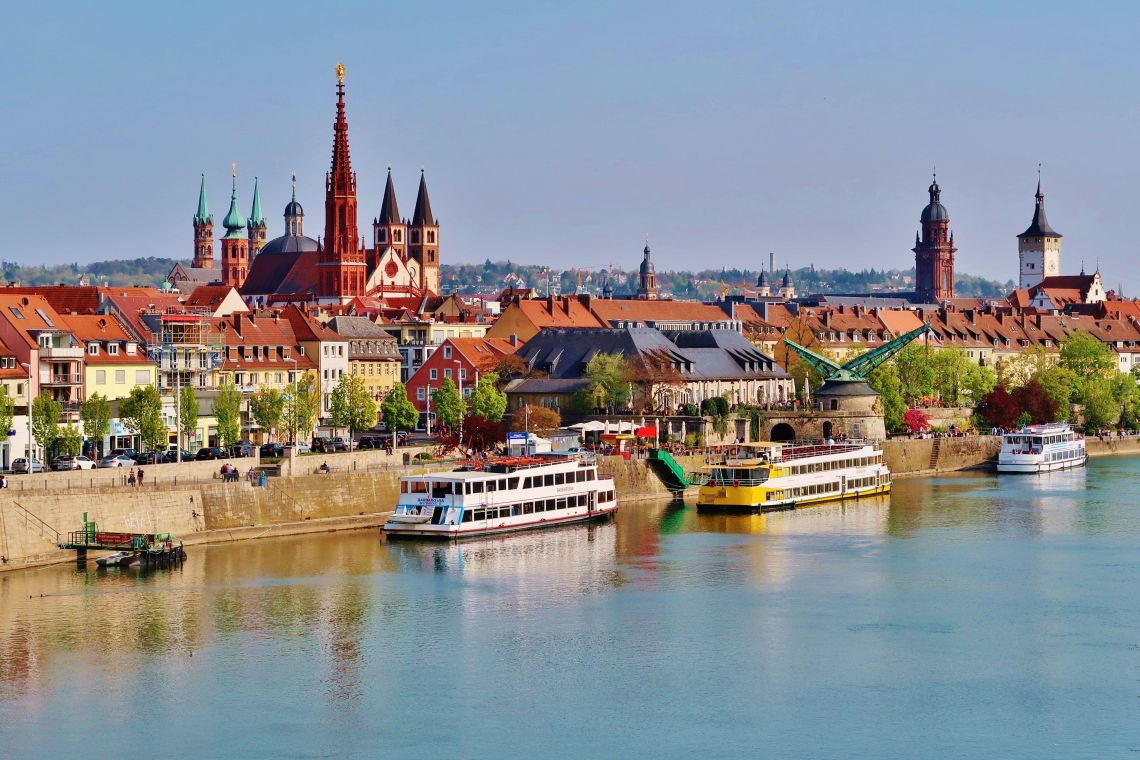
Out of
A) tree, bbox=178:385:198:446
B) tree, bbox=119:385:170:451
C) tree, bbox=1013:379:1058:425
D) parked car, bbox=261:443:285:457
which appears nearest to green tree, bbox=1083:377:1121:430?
tree, bbox=1013:379:1058:425

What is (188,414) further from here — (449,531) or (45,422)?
(449,531)

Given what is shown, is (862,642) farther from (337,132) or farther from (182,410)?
(337,132)

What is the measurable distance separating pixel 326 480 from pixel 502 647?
63.1 feet

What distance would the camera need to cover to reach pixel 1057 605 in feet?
177

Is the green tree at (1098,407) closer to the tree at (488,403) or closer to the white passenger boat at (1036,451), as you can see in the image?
the white passenger boat at (1036,451)

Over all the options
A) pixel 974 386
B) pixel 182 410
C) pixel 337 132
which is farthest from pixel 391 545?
pixel 337 132

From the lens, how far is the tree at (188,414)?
246ft

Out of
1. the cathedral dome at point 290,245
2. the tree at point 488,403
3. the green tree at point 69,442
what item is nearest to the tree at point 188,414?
the green tree at point 69,442

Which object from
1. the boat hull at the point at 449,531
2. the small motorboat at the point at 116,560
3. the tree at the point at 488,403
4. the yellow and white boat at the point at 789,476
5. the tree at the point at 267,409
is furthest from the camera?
the tree at the point at 488,403

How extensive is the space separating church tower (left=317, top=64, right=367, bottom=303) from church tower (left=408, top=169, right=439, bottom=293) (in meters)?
36.9

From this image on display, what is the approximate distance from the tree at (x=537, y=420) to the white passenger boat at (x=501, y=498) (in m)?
15.5

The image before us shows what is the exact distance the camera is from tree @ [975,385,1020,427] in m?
108

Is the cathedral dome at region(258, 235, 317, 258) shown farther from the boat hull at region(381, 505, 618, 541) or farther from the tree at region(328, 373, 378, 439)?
the boat hull at region(381, 505, 618, 541)

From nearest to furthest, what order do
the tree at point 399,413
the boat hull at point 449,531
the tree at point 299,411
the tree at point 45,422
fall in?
the boat hull at point 449,531, the tree at point 45,422, the tree at point 299,411, the tree at point 399,413
